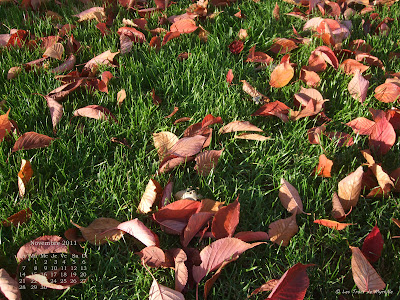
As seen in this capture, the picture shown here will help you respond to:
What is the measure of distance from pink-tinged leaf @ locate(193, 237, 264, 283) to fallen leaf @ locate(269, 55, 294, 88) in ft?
3.69

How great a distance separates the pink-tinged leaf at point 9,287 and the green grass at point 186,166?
0.06 meters

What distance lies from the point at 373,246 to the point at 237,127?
0.79m

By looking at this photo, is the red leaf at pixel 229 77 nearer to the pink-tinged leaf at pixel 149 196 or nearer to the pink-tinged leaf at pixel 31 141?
the pink-tinged leaf at pixel 149 196

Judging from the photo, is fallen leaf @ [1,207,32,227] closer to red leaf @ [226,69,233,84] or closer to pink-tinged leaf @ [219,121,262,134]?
pink-tinged leaf @ [219,121,262,134]

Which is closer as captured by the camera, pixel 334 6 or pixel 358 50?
pixel 358 50

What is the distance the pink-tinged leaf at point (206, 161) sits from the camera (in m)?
1.73

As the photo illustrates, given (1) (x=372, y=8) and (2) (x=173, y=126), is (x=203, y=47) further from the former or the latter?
(1) (x=372, y=8)

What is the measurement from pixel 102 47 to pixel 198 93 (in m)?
0.79

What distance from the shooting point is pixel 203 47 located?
2.51m

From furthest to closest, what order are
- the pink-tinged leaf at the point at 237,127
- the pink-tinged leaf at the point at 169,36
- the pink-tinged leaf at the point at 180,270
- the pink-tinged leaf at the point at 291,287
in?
the pink-tinged leaf at the point at 169,36
the pink-tinged leaf at the point at 237,127
the pink-tinged leaf at the point at 180,270
the pink-tinged leaf at the point at 291,287

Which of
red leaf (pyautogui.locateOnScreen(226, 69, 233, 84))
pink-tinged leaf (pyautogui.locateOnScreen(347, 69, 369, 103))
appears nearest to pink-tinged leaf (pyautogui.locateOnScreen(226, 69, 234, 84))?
red leaf (pyautogui.locateOnScreen(226, 69, 233, 84))

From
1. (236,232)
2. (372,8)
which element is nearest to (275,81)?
(236,232)

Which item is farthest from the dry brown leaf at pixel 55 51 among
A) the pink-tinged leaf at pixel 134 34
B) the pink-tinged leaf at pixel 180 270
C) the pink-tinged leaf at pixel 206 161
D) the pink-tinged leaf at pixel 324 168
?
the pink-tinged leaf at pixel 324 168

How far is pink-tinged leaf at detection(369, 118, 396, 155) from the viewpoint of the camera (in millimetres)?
1809
